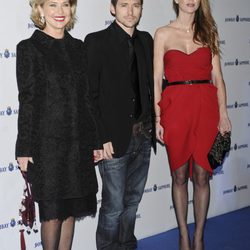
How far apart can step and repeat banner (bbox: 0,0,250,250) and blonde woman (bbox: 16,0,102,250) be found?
48 cm

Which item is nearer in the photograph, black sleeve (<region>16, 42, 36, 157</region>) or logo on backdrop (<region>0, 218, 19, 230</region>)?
black sleeve (<region>16, 42, 36, 157</region>)

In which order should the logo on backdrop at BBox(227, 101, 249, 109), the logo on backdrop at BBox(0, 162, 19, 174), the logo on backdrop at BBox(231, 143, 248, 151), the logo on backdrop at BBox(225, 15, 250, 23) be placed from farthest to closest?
the logo on backdrop at BBox(231, 143, 248, 151), the logo on backdrop at BBox(227, 101, 249, 109), the logo on backdrop at BBox(225, 15, 250, 23), the logo on backdrop at BBox(0, 162, 19, 174)

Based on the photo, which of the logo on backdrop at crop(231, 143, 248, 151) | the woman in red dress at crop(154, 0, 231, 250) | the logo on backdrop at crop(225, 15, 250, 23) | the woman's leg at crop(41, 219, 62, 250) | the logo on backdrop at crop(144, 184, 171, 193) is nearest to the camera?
the woman's leg at crop(41, 219, 62, 250)

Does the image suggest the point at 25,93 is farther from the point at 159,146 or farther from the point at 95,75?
the point at 159,146

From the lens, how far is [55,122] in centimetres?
267

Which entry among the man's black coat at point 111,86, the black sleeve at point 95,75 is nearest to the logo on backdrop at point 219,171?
the man's black coat at point 111,86

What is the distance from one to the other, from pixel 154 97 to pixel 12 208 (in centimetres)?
123

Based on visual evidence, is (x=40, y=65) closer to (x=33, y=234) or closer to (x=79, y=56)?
(x=79, y=56)

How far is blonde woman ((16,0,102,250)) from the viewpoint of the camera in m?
2.62

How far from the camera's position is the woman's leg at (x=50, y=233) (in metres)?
2.79

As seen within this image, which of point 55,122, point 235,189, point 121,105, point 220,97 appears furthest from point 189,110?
point 235,189

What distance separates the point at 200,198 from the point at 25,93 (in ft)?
4.97

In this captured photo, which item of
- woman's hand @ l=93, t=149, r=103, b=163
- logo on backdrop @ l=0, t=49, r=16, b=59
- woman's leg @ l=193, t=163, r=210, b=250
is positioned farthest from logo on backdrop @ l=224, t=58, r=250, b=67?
logo on backdrop @ l=0, t=49, r=16, b=59

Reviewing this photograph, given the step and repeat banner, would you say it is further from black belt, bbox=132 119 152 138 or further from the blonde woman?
black belt, bbox=132 119 152 138
